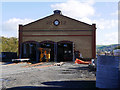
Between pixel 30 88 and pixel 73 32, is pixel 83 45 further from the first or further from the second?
pixel 30 88

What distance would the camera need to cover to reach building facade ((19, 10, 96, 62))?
35.2 m

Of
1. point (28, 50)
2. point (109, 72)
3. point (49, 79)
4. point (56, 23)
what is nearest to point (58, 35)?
point (56, 23)

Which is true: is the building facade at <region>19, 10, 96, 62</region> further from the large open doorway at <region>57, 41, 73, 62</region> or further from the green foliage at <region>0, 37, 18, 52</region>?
the green foliage at <region>0, 37, 18, 52</region>

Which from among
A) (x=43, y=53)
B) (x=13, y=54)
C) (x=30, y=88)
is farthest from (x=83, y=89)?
(x=13, y=54)

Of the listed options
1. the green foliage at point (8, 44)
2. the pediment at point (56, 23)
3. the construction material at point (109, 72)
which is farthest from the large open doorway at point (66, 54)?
the green foliage at point (8, 44)

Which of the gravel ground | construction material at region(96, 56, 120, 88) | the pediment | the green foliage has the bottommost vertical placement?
the gravel ground

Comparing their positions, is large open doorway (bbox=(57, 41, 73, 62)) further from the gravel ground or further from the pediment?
the gravel ground

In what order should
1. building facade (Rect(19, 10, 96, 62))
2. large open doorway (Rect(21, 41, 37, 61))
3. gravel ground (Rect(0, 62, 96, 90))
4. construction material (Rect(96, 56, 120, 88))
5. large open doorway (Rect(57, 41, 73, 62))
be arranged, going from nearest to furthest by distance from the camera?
construction material (Rect(96, 56, 120, 88)), gravel ground (Rect(0, 62, 96, 90)), building facade (Rect(19, 10, 96, 62)), large open doorway (Rect(21, 41, 37, 61)), large open doorway (Rect(57, 41, 73, 62))

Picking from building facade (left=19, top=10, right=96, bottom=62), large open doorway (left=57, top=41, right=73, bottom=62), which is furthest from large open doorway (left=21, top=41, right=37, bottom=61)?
large open doorway (left=57, top=41, right=73, bottom=62)

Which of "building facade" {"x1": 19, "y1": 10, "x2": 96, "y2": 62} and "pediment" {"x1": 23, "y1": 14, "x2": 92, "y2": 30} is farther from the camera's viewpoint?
"pediment" {"x1": 23, "y1": 14, "x2": 92, "y2": 30}

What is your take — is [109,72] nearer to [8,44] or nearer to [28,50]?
[28,50]

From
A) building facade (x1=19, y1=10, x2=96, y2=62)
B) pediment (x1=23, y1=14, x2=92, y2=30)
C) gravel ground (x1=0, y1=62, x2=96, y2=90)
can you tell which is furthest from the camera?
pediment (x1=23, y1=14, x2=92, y2=30)

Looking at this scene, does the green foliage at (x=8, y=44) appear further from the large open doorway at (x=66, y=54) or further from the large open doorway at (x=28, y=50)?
the large open doorway at (x=66, y=54)

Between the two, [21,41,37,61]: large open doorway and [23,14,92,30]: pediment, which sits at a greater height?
[23,14,92,30]: pediment
